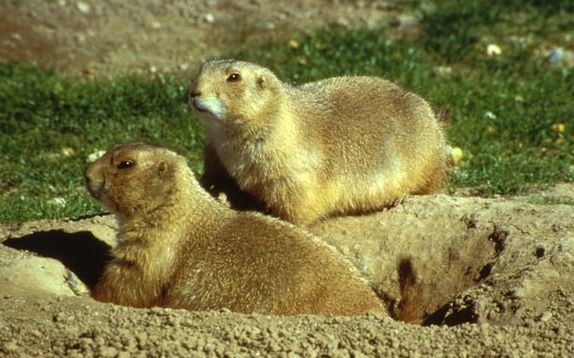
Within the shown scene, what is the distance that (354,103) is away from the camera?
7.95 metres

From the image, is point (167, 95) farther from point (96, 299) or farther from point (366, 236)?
point (96, 299)

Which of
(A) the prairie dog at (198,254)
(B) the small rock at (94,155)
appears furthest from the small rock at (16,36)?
(A) the prairie dog at (198,254)

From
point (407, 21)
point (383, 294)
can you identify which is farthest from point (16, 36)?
point (383, 294)

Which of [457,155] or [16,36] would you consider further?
[16,36]

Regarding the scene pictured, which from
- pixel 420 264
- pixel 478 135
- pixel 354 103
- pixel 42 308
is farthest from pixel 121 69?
pixel 42 308

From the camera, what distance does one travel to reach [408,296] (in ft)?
23.7

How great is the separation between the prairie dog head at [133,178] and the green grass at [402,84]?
1.75 metres

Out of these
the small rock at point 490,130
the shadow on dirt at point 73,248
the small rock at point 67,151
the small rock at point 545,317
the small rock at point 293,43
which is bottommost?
the small rock at point 293,43

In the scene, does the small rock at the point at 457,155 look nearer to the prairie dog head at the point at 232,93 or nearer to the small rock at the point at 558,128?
the small rock at the point at 558,128

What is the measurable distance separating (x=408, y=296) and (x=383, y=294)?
0.59ft

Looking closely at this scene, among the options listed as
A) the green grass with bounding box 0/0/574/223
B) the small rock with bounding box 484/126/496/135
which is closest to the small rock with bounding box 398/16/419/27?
the green grass with bounding box 0/0/574/223

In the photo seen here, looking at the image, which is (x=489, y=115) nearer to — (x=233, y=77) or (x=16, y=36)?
(x=233, y=77)

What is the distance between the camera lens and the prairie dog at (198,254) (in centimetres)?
627

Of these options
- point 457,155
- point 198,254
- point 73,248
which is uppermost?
point 198,254
